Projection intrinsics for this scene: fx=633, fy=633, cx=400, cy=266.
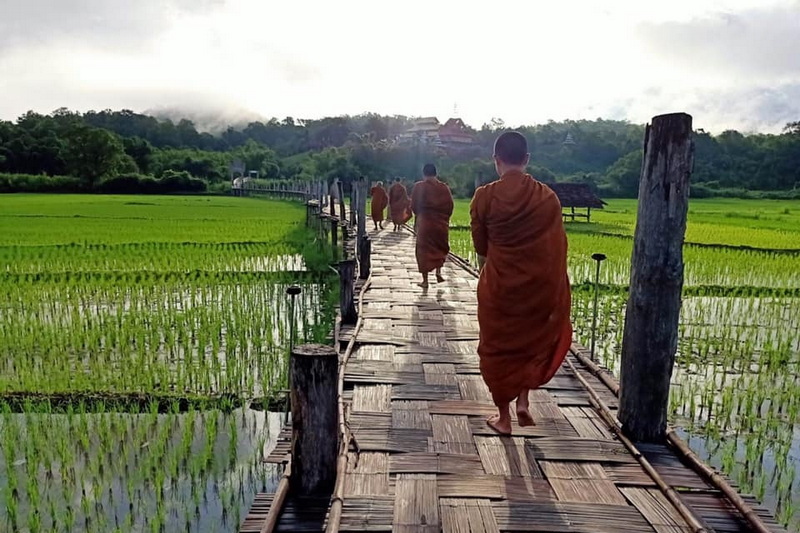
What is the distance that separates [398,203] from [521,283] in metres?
10.6

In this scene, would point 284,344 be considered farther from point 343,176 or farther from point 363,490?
point 343,176

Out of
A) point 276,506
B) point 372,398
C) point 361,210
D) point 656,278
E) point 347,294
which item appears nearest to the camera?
point 276,506

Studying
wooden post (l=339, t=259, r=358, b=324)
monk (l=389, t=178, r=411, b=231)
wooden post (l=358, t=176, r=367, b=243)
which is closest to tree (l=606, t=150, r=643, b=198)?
monk (l=389, t=178, r=411, b=231)

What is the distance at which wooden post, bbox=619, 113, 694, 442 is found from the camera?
9.40ft

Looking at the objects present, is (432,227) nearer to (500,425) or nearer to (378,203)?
(500,425)

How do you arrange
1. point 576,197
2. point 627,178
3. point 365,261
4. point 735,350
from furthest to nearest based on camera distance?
point 627,178 → point 576,197 → point 365,261 → point 735,350

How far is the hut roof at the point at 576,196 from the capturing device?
67.7 ft

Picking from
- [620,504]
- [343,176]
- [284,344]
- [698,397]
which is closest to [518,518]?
[620,504]

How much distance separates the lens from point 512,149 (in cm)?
313

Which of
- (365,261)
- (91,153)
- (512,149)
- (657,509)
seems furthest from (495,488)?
(91,153)

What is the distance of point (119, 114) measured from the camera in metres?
73.1

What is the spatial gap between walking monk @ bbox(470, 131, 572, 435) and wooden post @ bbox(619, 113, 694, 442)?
374 mm

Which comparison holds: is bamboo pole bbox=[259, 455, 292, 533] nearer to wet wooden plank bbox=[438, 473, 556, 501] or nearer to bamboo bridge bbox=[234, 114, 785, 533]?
bamboo bridge bbox=[234, 114, 785, 533]

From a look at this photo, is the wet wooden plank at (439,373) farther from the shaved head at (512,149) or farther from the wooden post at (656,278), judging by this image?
the shaved head at (512,149)
